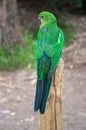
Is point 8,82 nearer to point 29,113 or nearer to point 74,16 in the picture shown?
point 29,113

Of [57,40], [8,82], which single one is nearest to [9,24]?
[8,82]

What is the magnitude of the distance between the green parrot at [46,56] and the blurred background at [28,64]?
7.26 feet

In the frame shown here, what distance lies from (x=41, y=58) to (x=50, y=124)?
1.90 feet

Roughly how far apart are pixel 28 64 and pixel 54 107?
418cm

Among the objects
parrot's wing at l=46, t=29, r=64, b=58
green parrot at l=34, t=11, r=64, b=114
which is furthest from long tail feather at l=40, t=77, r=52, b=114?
parrot's wing at l=46, t=29, r=64, b=58

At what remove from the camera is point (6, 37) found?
791 centimetres

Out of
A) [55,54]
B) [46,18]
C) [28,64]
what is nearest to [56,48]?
[55,54]

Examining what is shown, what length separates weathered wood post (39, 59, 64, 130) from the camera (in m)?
3.53

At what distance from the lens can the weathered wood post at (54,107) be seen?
353 centimetres

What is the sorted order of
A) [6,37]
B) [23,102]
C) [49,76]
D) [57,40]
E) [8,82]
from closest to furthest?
[49,76] → [57,40] → [23,102] → [8,82] → [6,37]

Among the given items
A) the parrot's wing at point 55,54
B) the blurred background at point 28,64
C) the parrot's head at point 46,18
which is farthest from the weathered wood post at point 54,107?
the blurred background at point 28,64

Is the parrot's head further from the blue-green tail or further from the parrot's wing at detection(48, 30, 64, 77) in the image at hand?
the blue-green tail

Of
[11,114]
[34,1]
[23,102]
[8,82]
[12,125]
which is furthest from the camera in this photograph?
[34,1]

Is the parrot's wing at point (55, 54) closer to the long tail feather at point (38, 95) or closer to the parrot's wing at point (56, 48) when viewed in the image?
the parrot's wing at point (56, 48)
